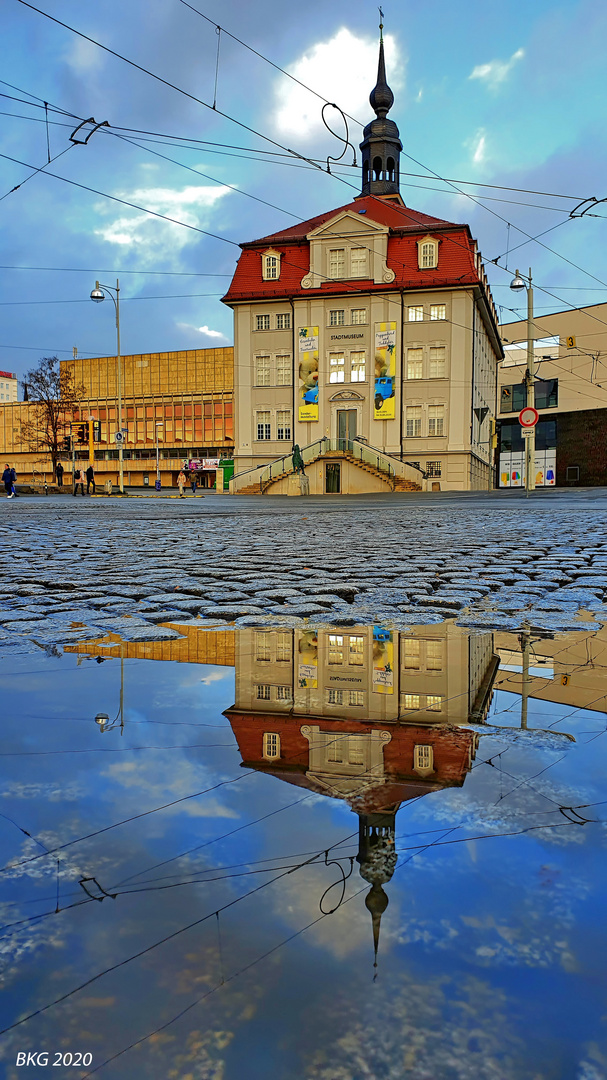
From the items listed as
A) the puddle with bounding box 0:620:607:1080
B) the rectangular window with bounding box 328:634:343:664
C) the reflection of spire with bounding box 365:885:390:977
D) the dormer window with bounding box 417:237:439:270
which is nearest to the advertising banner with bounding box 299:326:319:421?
the dormer window with bounding box 417:237:439:270

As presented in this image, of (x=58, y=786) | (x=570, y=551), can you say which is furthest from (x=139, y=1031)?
(x=570, y=551)

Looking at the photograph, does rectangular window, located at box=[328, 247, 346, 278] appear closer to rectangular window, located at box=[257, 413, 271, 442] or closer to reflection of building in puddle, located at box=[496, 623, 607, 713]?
rectangular window, located at box=[257, 413, 271, 442]

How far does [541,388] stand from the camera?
171ft

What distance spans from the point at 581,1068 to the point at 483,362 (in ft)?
163

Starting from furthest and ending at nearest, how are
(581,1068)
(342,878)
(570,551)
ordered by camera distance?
(570,551), (342,878), (581,1068)

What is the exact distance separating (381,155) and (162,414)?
43.4m

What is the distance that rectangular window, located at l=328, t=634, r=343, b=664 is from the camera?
9.74 feet

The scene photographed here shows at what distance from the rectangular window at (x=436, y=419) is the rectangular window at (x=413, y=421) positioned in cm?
64

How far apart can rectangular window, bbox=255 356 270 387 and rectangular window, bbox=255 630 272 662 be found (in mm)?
43206

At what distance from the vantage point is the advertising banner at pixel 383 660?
8.41 feet

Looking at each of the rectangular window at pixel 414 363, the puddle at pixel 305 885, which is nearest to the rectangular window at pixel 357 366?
the rectangular window at pixel 414 363

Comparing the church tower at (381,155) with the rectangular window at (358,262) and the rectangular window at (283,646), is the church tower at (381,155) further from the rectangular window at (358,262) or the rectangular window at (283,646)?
the rectangular window at (283,646)

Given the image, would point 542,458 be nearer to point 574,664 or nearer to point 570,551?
point 570,551

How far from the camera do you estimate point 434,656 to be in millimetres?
3031
